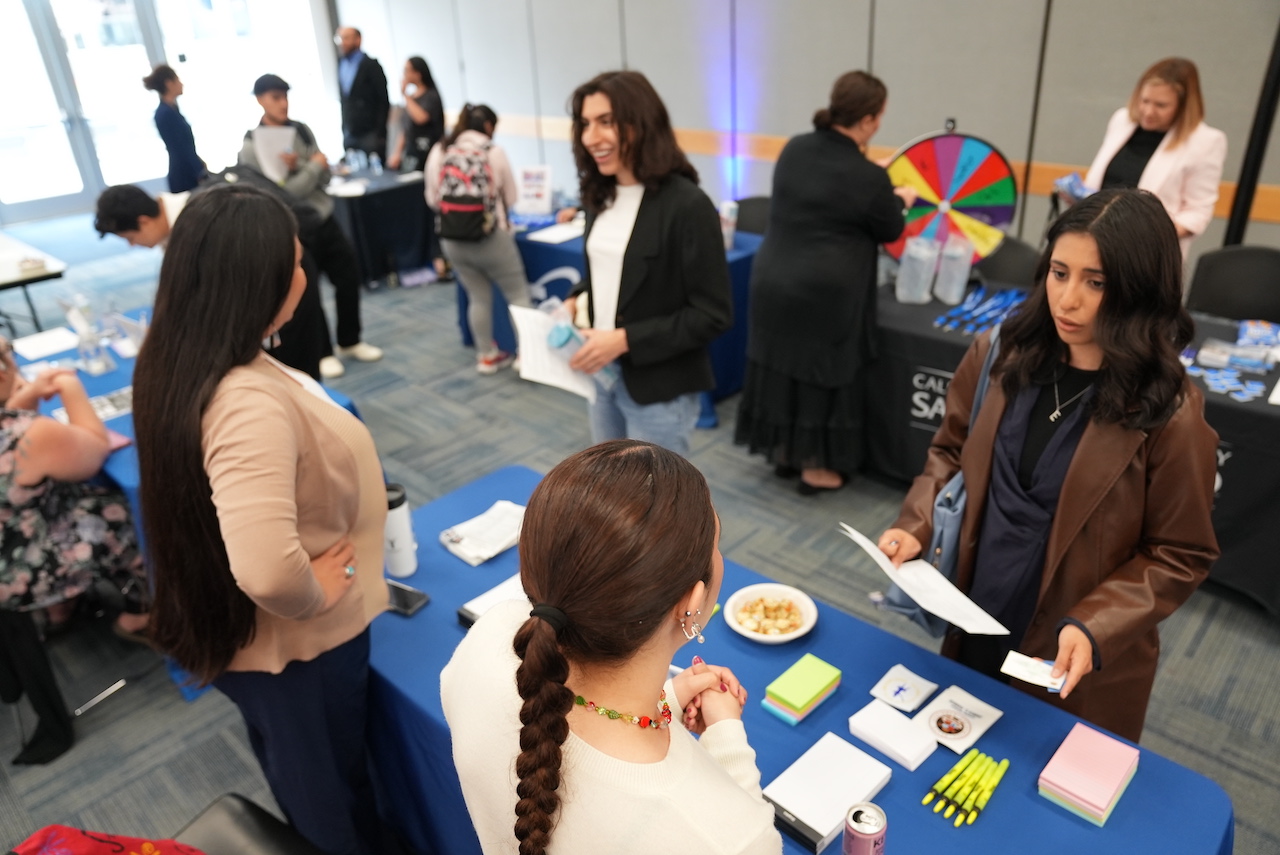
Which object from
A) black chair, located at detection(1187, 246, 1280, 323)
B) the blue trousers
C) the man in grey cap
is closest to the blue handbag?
the blue trousers

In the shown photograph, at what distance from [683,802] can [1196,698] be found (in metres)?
2.28

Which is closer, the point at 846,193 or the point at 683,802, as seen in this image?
the point at 683,802

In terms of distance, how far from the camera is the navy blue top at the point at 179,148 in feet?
18.7

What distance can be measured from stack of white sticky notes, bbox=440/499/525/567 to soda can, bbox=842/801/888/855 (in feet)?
3.25

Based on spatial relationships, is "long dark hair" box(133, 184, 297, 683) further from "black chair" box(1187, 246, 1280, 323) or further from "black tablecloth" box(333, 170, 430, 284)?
"black tablecloth" box(333, 170, 430, 284)

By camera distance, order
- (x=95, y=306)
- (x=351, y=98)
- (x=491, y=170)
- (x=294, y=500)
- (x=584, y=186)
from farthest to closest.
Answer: (x=351, y=98) < (x=95, y=306) < (x=491, y=170) < (x=584, y=186) < (x=294, y=500)

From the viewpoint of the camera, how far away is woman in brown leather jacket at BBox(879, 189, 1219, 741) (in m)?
1.31

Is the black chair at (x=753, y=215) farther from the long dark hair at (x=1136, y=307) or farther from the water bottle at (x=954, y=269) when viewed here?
the long dark hair at (x=1136, y=307)

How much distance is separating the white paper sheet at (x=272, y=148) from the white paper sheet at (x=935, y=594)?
401cm

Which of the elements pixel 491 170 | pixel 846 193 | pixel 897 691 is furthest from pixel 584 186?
pixel 491 170

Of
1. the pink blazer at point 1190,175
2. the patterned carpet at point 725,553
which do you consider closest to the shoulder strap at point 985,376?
the patterned carpet at point 725,553

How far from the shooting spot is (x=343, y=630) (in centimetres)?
150

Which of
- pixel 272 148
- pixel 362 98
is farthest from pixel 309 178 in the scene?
pixel 362 98

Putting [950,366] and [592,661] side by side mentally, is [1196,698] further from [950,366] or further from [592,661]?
[592,661]
